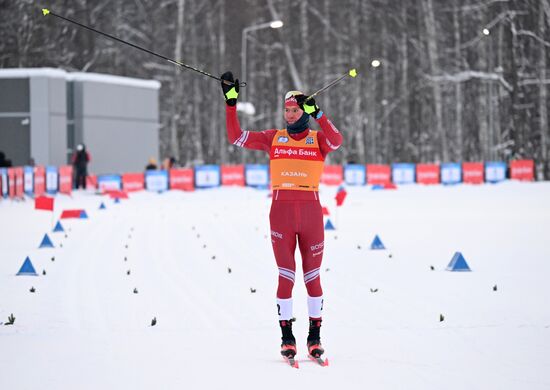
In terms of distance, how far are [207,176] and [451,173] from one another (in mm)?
10583

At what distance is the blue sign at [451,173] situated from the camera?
42562 mm

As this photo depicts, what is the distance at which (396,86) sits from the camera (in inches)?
2726

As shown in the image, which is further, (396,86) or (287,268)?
(396,86)

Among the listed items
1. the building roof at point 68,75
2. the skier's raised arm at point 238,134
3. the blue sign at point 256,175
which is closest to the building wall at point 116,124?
the building roof at point 68,75

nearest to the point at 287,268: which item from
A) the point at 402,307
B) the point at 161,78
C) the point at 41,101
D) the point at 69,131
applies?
the point at 402,307

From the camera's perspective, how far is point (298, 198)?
25.8ft

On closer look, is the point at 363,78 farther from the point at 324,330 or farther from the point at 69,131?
the point at 324,330

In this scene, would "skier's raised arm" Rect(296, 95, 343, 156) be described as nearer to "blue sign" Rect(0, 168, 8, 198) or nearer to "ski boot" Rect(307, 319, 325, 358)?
"ski boot" Rect(307, 319, 325, 358)

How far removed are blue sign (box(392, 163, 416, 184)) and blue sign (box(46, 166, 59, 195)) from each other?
49.2 feet

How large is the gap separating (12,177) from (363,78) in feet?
110

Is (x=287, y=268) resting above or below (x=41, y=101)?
below

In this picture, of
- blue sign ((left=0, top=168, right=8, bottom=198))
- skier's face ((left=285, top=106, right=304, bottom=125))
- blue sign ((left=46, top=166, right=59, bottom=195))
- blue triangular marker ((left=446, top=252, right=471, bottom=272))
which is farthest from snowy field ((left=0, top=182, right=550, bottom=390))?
blue sign ((left=46, top=166, right=59, bottom=195))

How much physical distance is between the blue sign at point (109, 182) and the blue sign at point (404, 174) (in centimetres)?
1226

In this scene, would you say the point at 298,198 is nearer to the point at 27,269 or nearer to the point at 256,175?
the point at 27,269
